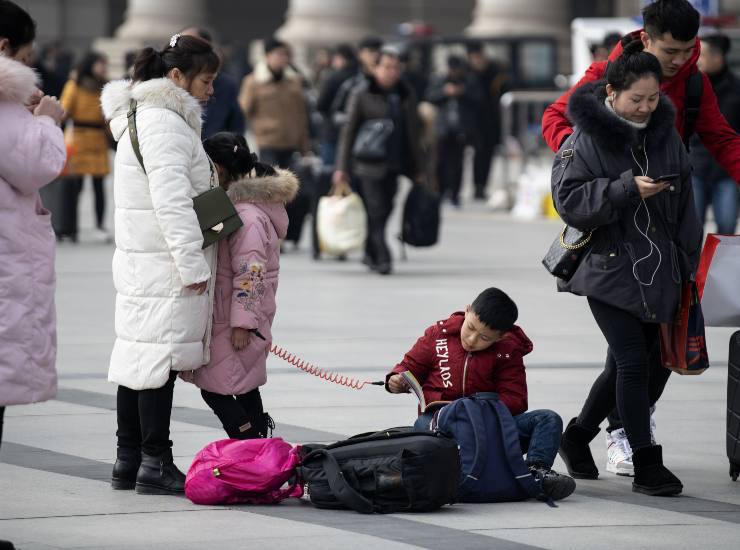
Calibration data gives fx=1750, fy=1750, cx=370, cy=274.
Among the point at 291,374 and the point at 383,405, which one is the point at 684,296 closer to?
the point at 383,405

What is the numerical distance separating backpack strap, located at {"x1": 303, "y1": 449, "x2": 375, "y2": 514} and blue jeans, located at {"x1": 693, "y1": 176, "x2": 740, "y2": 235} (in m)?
6.78

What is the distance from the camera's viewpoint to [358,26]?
3984 cm

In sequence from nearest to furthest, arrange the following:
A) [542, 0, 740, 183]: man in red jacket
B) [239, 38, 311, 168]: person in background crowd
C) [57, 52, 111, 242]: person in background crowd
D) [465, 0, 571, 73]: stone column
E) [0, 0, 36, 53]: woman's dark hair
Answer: [0, 0, 36, 53]: woman's dark hair, [542, 0, 740, 183]: man in red jacket, [239, 38, 311, 168]: person in background crowd, [57, 52, 111, 242]: person in background crowd, [465, 0, 571, 73]: stone column

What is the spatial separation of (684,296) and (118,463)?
2.12m

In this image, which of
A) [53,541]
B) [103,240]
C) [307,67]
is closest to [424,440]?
[53,541]

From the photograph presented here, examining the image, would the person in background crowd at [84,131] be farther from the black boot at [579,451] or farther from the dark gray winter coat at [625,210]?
the dark gray winter coat at [625,210]

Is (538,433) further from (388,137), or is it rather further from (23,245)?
(388,137)

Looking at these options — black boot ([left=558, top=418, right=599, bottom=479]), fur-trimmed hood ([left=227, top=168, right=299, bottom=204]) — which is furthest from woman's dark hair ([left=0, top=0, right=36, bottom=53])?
black boot ([left=558, top=418, right=599, bottom=479])

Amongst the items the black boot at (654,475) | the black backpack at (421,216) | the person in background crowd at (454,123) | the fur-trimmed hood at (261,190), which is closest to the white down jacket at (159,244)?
the fur-trimmed hood at (261,190)

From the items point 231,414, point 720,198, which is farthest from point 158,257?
point 720,198

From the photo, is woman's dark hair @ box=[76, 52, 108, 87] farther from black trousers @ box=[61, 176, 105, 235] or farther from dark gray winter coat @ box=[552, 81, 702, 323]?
dark gray winter coat @ box=[552, 81, 702, 323]

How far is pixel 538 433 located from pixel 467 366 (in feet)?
1.14

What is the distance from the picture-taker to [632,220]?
246 inches

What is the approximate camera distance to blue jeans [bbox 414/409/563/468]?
244 inches
